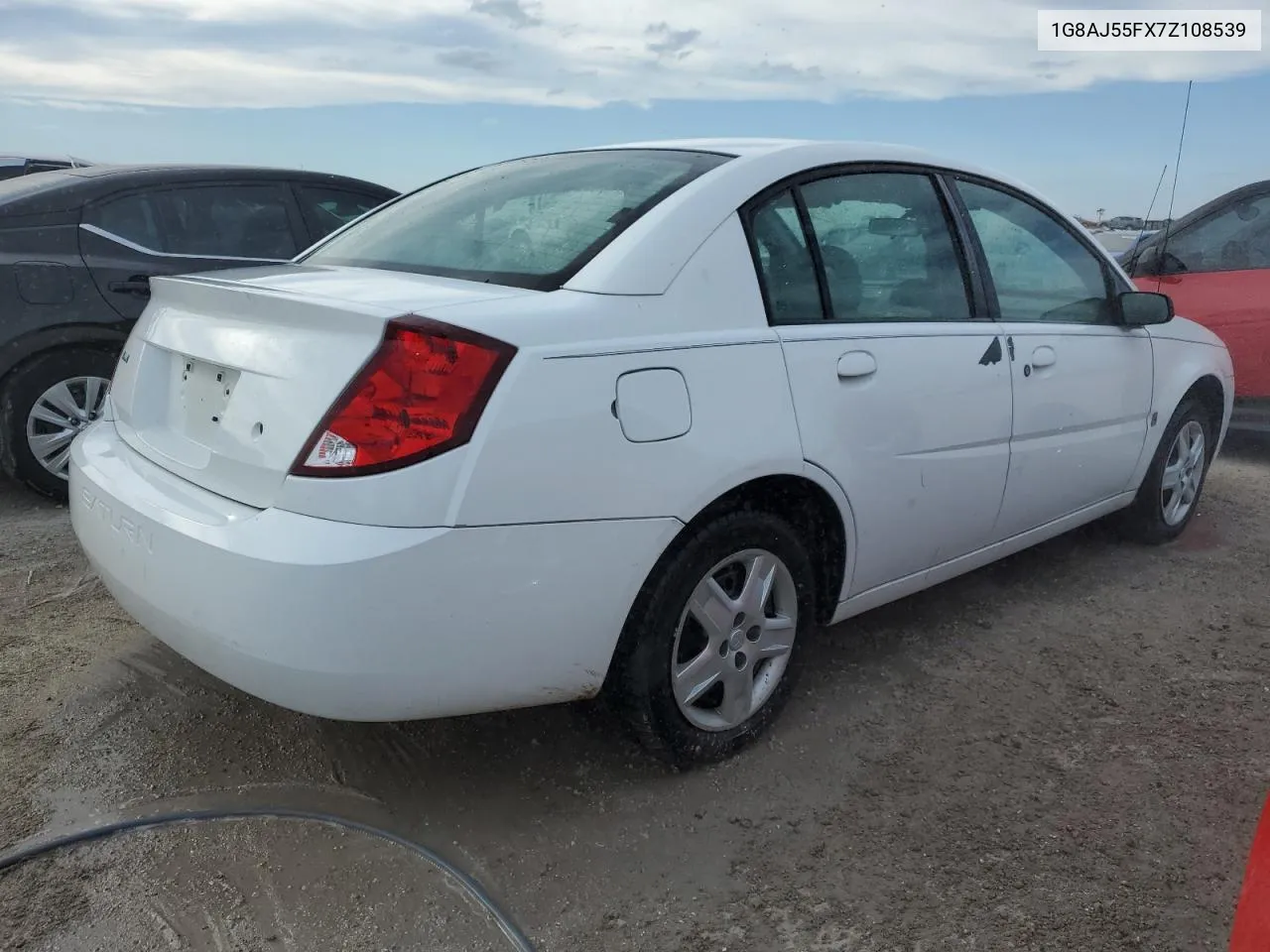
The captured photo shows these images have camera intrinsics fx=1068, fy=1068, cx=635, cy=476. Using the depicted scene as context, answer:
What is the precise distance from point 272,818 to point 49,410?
3088 millimetres

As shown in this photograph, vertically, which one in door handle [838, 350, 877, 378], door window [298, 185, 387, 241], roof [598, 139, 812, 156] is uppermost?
roof [598, 139, 812, 156]

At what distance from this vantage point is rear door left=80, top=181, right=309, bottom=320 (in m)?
4.84

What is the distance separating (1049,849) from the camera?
241 centimetres

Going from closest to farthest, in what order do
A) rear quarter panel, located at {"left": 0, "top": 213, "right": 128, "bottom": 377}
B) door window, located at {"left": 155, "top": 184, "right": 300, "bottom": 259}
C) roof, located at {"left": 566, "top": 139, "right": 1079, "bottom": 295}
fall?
1. roof, located at {"left": 566, "top": 139, "right": 1079, "bottom": 295}
2. rear quarter panel, located at {"left": 0, "top": 213, "right": 128, "bottom": 377}
3. door window, located at {"left": 155, "top": 184, "right": 300, "bottom": 259}

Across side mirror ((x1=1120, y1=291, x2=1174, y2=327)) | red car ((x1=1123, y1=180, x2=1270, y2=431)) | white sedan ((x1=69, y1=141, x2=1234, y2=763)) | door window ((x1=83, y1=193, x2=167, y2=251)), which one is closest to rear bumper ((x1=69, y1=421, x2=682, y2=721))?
A: white sedan ((x1=69, y1=141, x2=1234, y2=763))

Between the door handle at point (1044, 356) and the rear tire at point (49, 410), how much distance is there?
3.86 meters

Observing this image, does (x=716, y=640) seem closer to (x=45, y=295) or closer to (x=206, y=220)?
(x=45, y=295)

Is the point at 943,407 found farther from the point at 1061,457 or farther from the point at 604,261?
the point at 604,261

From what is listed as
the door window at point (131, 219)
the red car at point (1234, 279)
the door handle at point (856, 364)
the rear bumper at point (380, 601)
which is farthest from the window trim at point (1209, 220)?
the door window at point (131, 219)

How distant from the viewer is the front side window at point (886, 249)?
2.89 m

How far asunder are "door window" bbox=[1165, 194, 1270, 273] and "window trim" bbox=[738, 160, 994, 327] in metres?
3.51

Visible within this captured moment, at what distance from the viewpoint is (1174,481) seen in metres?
4.52

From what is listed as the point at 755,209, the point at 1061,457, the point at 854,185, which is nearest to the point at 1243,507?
the point at 1061,457

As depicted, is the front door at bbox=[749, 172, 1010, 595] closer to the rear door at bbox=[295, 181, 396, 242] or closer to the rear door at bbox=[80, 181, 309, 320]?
the rear door at bbox=[80, 181, 309, 320]
